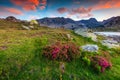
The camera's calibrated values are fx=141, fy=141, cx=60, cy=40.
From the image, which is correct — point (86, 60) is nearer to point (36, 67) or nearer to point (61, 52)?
point (61, 52)

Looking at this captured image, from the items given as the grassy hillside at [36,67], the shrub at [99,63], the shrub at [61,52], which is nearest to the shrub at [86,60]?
the grassy hillside at [36,67]

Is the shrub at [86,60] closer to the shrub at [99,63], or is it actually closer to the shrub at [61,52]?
the shrub at [99,63]

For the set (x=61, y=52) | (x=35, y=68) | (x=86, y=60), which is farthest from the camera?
(x=61, y=52)

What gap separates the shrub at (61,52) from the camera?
15.6 meters

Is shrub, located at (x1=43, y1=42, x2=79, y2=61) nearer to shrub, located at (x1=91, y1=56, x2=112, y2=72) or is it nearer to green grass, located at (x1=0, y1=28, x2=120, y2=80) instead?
green grass, located at (x1=0, y1=28, x2=120, y2=80)

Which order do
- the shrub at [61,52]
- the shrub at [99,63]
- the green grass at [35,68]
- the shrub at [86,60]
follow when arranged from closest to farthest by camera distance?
1. the green grass at [35,68]
2. the shrub at [99,63]
3. the shrub at [86,60]
4. the shrub at [61,52]

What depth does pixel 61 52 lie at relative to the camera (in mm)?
16047

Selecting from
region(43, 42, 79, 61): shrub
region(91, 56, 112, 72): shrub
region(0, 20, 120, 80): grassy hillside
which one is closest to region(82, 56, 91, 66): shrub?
region(0, 20, 120, 80): grassy hillside

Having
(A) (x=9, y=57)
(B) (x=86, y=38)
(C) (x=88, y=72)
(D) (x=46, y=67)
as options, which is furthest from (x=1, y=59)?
(B) (x=86, y=38)

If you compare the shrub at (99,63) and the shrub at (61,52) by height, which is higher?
the shrub at (61,52)

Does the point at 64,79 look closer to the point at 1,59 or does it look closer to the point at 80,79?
the point at 80,79

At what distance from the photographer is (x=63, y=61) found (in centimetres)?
1541

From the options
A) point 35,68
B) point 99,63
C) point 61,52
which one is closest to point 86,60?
point 99,63

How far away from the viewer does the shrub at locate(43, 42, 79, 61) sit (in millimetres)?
15562
